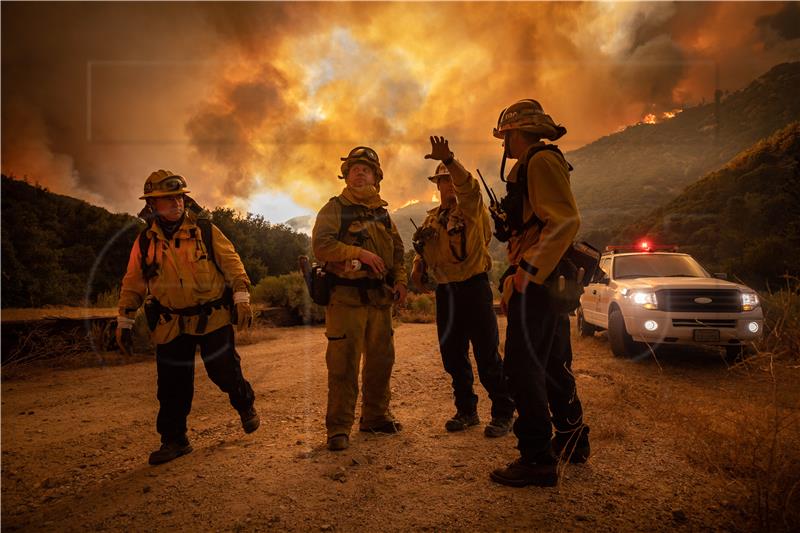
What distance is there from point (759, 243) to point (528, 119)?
24573 mm

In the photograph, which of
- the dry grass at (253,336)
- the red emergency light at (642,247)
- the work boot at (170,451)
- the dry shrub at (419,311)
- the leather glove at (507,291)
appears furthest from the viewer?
the dry shrub at (419,311)

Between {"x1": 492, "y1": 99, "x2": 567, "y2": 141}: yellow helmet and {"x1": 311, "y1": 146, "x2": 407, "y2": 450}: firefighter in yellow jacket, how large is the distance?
4.20ft

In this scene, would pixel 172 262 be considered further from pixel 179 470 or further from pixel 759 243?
pixel 759 243

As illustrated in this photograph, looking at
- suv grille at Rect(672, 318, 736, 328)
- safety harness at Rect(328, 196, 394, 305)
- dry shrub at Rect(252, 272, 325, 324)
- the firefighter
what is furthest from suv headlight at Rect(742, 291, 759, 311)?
dry shrub at Rect(252, 272, 325, 324)

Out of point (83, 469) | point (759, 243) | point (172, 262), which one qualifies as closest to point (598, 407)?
point (172, 262)

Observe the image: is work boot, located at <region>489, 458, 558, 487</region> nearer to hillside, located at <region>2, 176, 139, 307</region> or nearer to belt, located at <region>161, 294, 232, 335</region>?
belt, located at <region>161, 294, 232, 335</region>

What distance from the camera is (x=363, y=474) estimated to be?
3020 mm

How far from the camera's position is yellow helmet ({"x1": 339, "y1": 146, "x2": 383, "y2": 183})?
386 cm

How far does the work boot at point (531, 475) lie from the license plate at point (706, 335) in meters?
4.74

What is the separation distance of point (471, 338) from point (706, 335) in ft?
14.1

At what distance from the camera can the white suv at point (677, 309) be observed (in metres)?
6.31

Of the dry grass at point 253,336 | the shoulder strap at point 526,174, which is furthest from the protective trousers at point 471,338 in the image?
the dry grass at point 253,336

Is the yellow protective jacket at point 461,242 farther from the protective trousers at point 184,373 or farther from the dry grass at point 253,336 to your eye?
the dry grass at point 253,336

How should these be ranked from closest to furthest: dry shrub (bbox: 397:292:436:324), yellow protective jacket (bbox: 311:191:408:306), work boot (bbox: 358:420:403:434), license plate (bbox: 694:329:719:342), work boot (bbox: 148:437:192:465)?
work boot (bbox: 148:437:192:465) < yellow protective jacket (bbox: 311:191:408:306) < work boot (bbox: 358:420:403:434) < license plate (bbox: 694:329:719:342) < dry shrub (bbox: 397:292:436:324)
